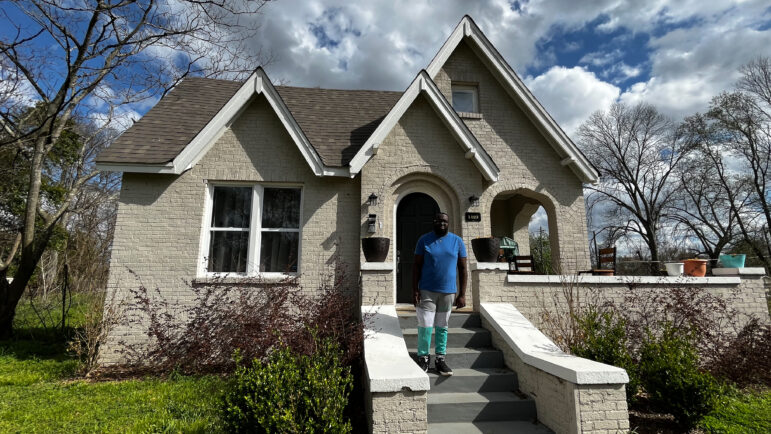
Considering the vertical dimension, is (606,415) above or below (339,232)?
below

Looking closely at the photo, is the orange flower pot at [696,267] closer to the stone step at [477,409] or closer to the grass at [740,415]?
the grass at [740,415]

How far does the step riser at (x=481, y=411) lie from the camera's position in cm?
423

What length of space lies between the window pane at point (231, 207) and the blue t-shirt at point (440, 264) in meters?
4.73

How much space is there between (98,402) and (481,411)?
17.0 feet

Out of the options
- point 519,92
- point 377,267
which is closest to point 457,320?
point 377,267

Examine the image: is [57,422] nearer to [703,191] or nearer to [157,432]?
[157,432]

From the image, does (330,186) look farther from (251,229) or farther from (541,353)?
(541,353)

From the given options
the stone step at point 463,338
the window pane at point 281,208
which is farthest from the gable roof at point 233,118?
the stone step at point 463,338

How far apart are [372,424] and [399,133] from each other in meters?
6.11

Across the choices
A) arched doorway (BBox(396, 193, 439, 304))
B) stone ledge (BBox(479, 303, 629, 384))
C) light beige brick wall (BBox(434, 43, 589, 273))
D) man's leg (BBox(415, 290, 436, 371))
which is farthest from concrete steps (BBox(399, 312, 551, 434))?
light beige brick wall (BBox(434, 43, 589, 273))

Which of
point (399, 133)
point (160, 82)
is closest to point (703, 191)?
point (399, 133)

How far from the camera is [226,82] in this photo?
10.8 meters

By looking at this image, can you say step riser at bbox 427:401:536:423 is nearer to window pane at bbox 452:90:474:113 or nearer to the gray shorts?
the gray shorts

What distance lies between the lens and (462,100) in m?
10.1
